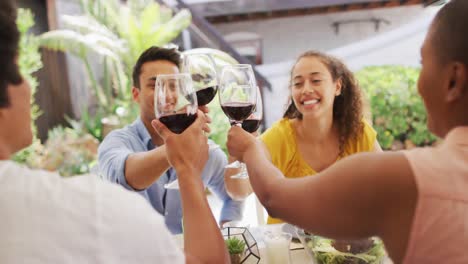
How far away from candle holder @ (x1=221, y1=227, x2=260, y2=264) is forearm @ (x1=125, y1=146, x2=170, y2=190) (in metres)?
0.36

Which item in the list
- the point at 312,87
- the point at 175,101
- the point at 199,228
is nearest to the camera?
the point at 199,228

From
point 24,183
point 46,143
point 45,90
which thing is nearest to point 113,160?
point 24,183

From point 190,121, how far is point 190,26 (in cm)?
585

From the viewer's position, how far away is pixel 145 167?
5.13ft

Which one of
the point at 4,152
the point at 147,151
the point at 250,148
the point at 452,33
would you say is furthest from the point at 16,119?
the point at 147,151

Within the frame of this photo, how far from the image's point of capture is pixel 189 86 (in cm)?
116

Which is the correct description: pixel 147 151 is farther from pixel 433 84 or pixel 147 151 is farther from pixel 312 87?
pixel 433 84

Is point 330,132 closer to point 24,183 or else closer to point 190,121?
point 190,121

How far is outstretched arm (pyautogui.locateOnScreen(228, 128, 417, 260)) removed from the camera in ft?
2.51

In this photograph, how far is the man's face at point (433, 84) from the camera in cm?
82

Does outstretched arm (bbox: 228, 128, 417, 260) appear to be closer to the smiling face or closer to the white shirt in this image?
the white shirt

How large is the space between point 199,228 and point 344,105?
1.74 meters

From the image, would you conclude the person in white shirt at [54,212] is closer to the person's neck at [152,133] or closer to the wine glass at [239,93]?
the wine glass at [239,93]

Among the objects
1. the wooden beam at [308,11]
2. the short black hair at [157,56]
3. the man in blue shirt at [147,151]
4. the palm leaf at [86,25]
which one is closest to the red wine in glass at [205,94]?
the man in blue shirt at [147,151]
